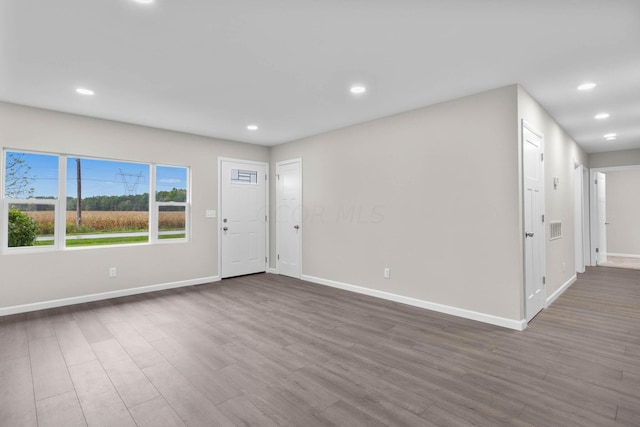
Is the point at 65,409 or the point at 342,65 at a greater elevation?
the point at 342,65

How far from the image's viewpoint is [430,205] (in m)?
3.93

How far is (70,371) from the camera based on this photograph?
245 cm

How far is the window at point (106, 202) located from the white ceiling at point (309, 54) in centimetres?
85

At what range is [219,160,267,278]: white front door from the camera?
19.0ft

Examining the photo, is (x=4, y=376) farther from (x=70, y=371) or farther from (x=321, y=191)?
(x=321, y=191)

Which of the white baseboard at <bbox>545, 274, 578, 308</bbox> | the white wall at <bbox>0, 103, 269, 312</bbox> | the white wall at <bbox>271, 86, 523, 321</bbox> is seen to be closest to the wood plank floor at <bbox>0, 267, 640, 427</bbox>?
the white baseboard at <bbox>545, 274, 578, 308</bbox>

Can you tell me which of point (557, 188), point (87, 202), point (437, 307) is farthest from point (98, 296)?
point (557, 188)

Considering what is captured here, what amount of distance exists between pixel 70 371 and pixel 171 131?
376 centimetres

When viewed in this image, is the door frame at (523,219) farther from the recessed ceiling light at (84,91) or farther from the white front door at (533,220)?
the recessed ceiling light at (84,91)

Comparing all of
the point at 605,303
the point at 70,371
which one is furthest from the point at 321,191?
the point at 605,303

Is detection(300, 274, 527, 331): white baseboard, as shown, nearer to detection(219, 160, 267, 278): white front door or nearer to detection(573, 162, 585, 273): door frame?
detection(219, 160, 267, 278): white front door

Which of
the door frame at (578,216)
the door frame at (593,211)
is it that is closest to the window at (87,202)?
the door frame at (578,216)

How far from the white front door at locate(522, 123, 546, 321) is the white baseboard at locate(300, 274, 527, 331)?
24cm

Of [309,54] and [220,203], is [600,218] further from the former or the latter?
[220,203]
